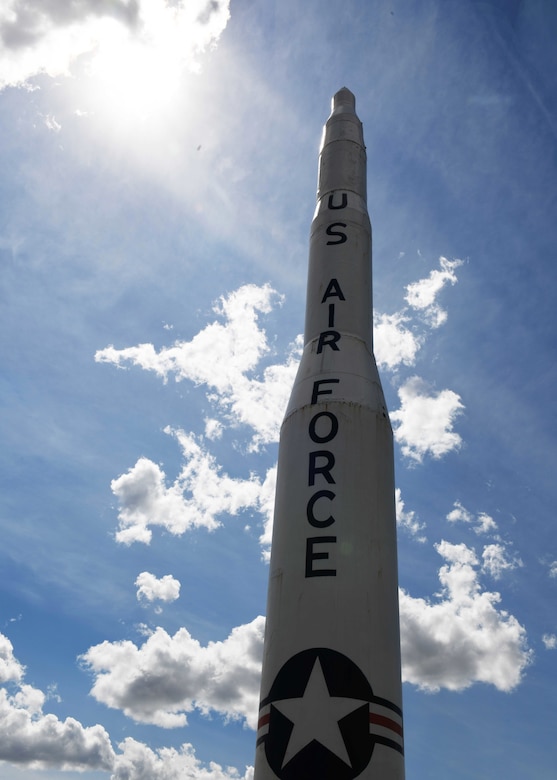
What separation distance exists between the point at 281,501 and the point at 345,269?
19.0ft

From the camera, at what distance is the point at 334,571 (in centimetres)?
1119

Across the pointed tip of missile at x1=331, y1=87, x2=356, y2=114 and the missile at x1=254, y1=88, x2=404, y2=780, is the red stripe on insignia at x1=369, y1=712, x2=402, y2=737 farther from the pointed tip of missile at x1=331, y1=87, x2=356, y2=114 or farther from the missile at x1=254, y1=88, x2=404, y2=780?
the pointed tip of missile at x1=331, y1=87, x2=356, y2=114

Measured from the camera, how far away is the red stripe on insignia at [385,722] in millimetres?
10062

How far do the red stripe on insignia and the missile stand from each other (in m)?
0.02

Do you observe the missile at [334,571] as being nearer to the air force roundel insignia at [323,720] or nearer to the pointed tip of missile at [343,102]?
the air force roundel insignia at [323,720]

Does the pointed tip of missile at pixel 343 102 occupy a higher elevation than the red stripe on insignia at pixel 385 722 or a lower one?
higher

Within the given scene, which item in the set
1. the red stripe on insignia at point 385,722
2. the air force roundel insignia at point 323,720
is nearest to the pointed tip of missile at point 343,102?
the air force roundel insignia at point 323,720

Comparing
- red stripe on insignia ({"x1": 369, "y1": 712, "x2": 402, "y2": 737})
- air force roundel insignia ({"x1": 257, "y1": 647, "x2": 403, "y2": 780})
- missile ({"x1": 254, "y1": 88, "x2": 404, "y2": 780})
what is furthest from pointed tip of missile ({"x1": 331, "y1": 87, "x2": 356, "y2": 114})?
red stripe on insignia ({"x1": 369, "y1": 712, "x2": 402, "y2": 737})

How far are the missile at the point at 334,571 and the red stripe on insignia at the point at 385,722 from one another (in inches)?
1.0

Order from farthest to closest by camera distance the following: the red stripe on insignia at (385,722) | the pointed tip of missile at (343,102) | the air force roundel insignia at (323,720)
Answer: the pointed tip of missile at (343,102), the red stripe on insignia at (385,722), the air force roundel insignia at (323,720)

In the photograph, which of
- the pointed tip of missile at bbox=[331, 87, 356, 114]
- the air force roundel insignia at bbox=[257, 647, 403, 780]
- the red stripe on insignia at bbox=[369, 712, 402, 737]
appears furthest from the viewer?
the pointed tip of missile at bbox=[331, 87, 356, 114]

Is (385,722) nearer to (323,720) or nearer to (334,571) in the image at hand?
(323,720)

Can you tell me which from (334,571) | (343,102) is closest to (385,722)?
(334,571)

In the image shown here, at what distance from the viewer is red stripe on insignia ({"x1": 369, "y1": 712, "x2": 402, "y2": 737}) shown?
396 inches
